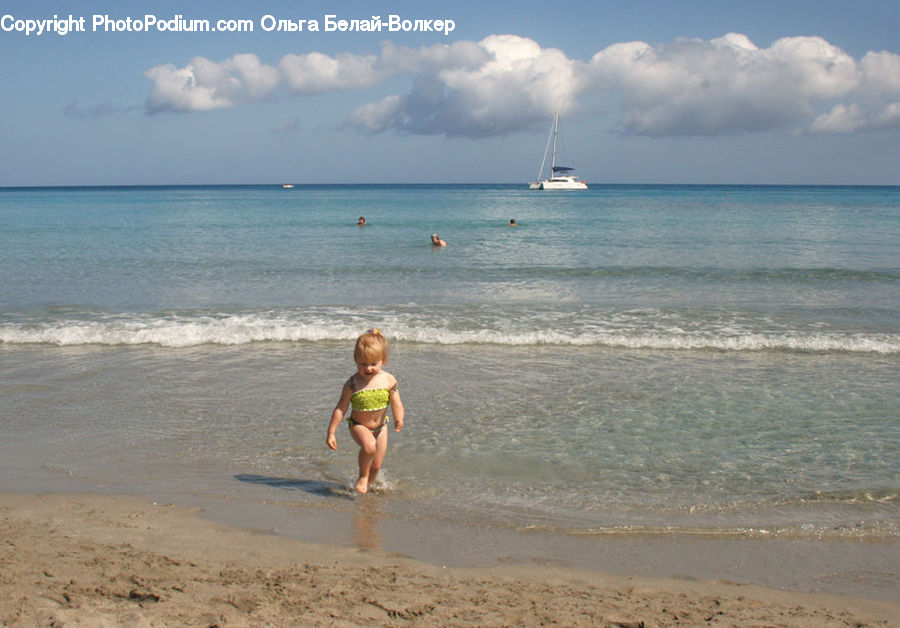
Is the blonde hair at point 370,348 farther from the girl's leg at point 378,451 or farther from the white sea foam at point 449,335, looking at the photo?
the white sea foam at point 449,335

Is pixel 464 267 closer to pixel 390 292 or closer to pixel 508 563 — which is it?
pixel 390 292

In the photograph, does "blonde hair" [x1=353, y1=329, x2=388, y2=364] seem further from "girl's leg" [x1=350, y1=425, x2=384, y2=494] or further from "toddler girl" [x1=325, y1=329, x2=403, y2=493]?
"girl's leg" [x1=350, y1=425, x2=384, y2=494]

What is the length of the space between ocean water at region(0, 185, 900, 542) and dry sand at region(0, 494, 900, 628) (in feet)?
2.43

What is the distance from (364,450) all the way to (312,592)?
1.66 m

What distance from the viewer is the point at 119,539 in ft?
14.4

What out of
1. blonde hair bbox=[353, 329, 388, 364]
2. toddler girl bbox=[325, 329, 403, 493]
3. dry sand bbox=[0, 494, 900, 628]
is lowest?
dry sand bbox=[0, 494, 900, 628]

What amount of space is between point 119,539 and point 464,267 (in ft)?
55.5

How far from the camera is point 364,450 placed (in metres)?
5.24

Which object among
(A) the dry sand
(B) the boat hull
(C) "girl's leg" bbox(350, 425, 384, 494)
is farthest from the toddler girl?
(B) the boat hull

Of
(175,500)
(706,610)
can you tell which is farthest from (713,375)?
(175,500)

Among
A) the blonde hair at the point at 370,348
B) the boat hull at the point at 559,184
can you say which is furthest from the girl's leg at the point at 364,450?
the boat hull at the point at 559,184

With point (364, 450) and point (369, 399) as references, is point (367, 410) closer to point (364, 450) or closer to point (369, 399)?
point (369, 399)

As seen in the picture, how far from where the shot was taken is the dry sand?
11.0ft

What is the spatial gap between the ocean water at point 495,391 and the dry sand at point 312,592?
740 mm
